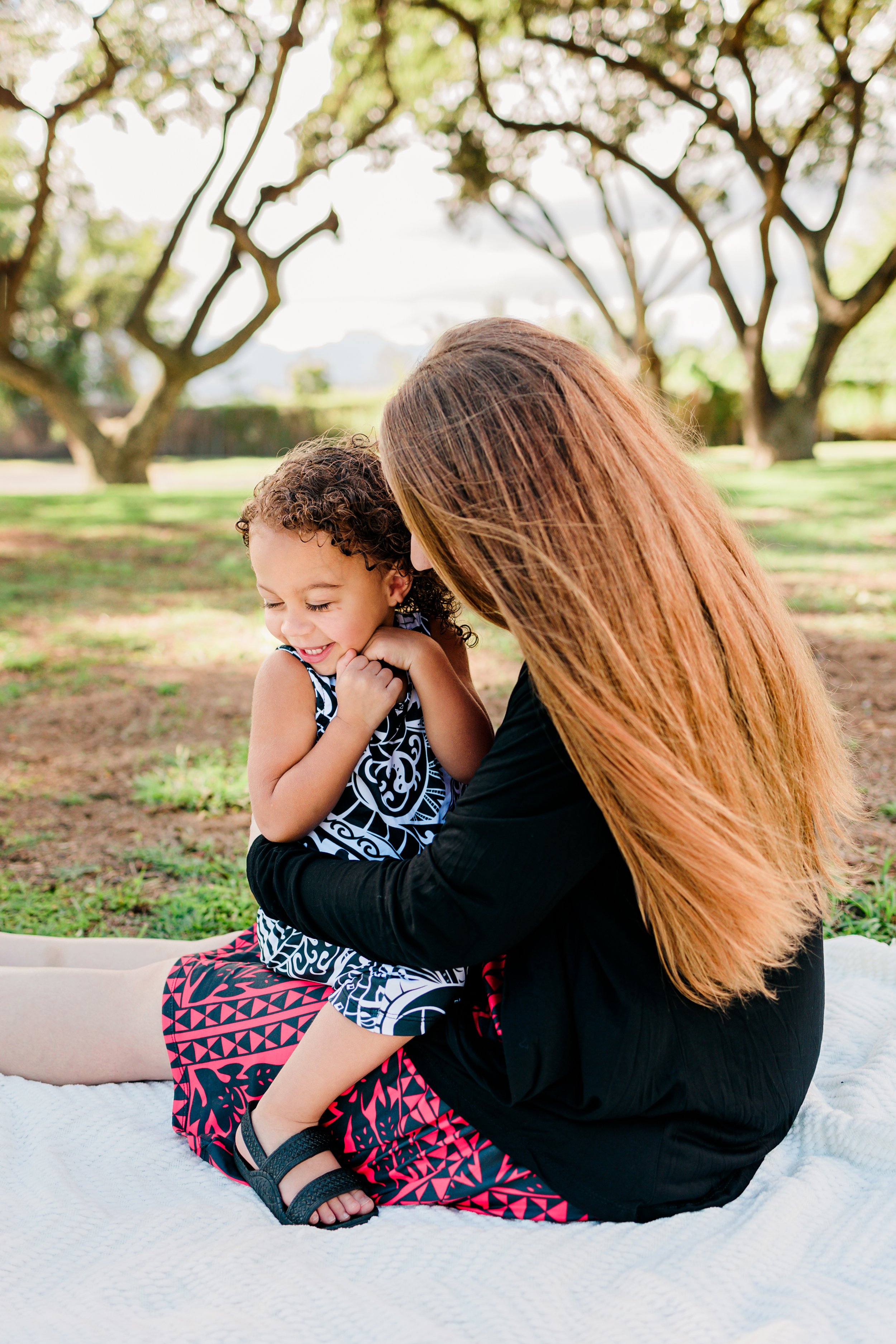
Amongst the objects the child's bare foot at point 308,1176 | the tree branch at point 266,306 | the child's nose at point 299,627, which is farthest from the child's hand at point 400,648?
the tree branch at point 266,306

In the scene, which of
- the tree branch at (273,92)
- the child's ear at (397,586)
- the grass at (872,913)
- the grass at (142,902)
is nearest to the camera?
the child's ear at (397,586)

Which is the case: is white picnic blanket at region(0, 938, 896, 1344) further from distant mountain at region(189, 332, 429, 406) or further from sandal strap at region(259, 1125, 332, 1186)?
distant mountain at region(189, 332, 429, 406)

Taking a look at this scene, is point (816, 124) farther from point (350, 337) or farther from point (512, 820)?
point (350, 337)

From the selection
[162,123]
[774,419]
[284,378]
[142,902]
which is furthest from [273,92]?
[284,378]

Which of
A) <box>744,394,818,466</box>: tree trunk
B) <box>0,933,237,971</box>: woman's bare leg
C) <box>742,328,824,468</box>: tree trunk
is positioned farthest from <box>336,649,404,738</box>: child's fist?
<box>744,394,818,466</box>: tree trunk

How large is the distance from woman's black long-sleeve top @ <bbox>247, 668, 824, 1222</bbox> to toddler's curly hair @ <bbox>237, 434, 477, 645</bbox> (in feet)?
1.63

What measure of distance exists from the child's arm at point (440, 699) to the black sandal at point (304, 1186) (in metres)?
0.60

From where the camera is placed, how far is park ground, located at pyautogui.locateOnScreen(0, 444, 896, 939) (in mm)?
3027

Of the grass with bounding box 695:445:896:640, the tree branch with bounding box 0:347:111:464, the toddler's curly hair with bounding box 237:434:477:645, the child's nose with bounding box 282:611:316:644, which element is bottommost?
the grass with bounding box 695:445:896:640

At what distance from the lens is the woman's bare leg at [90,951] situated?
7.14 ft

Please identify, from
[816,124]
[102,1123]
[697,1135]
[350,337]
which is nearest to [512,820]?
[697,1135]

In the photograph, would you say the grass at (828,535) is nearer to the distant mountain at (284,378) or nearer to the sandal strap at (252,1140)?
the sandal strap at (252,1140)

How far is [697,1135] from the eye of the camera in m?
1.49

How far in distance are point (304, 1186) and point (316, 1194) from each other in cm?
2
